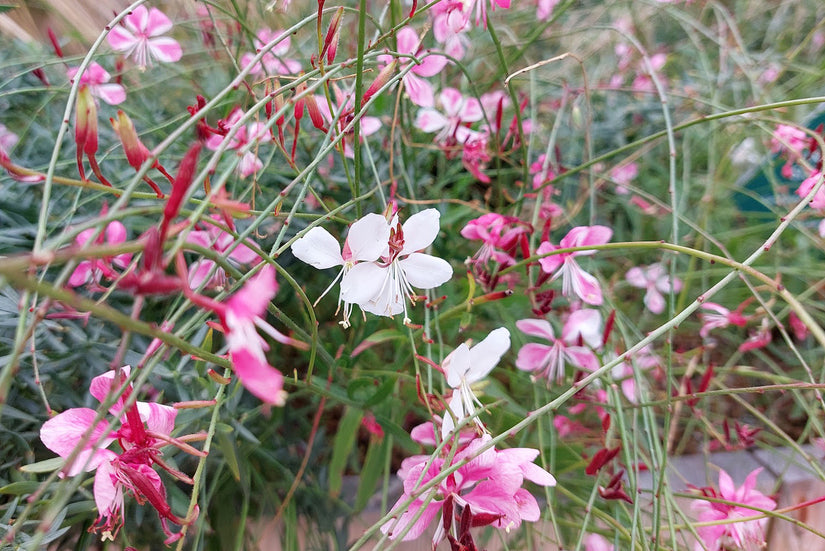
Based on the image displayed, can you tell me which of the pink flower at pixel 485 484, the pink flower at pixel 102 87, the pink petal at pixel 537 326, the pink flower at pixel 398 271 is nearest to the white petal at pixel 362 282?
the pink flower at pixel 398 271

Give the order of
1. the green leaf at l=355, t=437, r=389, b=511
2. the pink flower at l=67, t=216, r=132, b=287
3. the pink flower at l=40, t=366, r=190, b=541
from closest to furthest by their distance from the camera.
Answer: the pink flower at l=40, t=366, r=190, b=541 → the pink flower at l=67, t=216, r=132, b=287 → the green leaf at l=355, t=437, r=389, b=511

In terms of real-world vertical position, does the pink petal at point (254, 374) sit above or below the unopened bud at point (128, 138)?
below

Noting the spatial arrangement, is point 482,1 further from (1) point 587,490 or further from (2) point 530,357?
(1) point 587,490

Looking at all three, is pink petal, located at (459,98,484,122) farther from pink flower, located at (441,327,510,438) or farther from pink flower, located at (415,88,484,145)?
pink flower, located at (441,327,510,438)

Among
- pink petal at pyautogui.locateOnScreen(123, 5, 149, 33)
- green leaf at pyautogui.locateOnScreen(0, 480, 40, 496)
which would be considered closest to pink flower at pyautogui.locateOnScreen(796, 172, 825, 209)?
green leaf at pyautogui.locateOnScreen(0, 480, 40, 496)

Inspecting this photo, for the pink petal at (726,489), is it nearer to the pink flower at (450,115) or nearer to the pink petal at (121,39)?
the pink flower at (450,115)

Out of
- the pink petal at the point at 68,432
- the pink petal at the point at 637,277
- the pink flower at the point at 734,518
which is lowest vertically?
the pink flower at the point at 734,518

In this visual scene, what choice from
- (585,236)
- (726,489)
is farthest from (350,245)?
(726,489)
